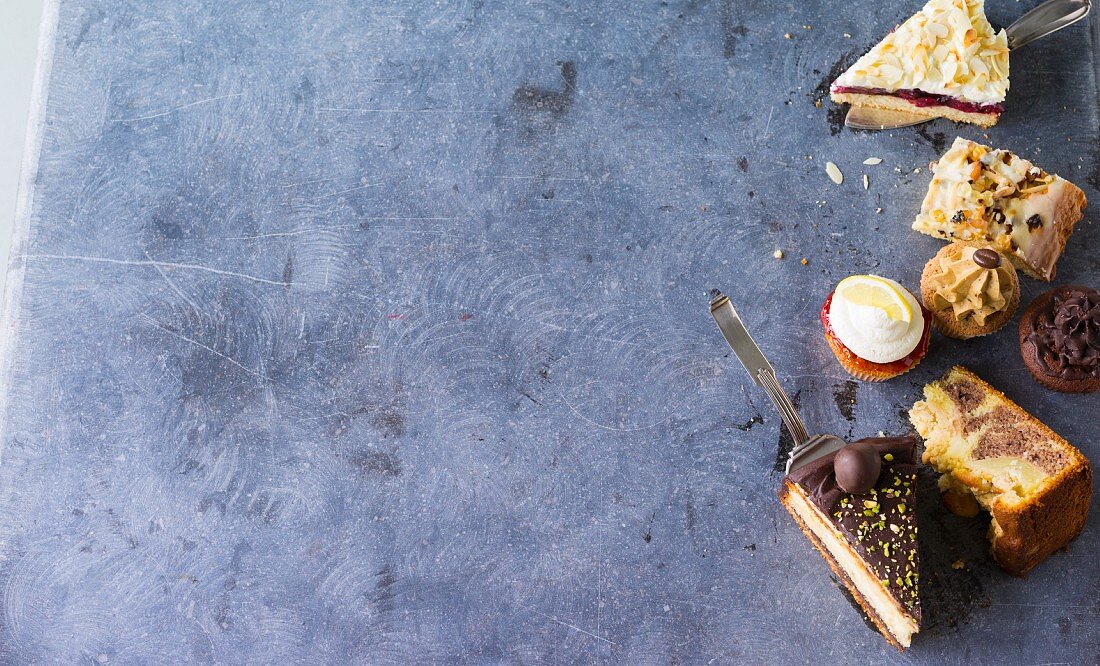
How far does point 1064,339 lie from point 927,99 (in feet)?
3.39

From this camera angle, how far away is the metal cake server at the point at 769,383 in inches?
113

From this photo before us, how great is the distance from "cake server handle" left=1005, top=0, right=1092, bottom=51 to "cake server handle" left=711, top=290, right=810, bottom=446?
5.05 ft

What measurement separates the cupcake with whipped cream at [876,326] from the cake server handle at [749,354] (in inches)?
11.0

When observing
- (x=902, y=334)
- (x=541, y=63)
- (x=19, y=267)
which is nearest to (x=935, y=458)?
(x=902, y=334)

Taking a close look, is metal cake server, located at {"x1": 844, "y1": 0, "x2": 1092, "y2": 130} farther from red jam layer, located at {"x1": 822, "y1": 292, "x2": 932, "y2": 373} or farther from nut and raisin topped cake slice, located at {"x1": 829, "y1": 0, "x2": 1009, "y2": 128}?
red jam layer, located at {"x1": 822, "y1": 292, "x2": 932, "y2": 373}

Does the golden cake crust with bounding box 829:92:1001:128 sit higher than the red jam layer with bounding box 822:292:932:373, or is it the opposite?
the golden cake crust with bounding box 829:92:1001:128

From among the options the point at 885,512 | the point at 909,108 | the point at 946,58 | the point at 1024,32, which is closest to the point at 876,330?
the point at 885,512

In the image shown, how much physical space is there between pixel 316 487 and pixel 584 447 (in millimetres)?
1040

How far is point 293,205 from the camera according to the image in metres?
3.16

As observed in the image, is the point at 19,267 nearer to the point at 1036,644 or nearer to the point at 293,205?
the point at 293,205

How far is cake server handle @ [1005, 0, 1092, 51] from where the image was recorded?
299 centimetres

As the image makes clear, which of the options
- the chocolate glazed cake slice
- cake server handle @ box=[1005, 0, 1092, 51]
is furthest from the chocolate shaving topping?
cake server handle @ box=[1005, 0, 1092, 51]

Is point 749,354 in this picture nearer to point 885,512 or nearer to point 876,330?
point 876,330

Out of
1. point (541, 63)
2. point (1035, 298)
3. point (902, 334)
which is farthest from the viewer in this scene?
point (541, 63)
